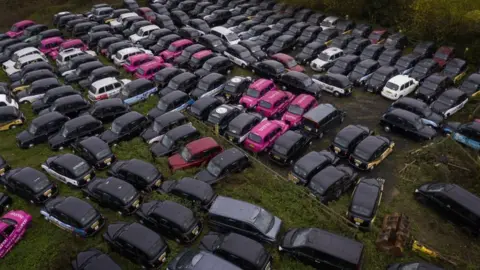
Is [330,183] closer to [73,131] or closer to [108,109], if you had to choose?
[108,109]

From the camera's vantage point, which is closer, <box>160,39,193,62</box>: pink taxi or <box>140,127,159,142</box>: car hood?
<box>140,127,159,142</box>: car hood

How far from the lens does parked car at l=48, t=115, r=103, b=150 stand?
76.2 feet

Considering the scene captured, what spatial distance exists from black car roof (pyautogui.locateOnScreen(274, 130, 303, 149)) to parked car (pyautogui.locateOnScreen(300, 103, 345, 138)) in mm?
1602

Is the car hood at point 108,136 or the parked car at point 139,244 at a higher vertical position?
the parked car at point 139,244

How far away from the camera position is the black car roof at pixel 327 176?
1898 cm

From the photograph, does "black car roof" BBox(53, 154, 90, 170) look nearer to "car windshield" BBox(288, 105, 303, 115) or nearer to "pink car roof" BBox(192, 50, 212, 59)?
"car windshield" BBox(288, 105, 303, 115)

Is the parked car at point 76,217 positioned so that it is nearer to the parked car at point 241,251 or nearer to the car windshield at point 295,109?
the parked car at point 241,251

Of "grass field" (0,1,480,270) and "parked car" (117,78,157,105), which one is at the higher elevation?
"parked car" (117,78,157,105)

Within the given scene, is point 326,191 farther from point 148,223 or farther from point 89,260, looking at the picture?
point 89,260

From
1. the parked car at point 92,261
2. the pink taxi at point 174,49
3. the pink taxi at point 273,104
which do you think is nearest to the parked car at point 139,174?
the parked car at point 92,261

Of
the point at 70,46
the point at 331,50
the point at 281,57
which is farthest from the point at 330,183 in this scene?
the point at 70,46

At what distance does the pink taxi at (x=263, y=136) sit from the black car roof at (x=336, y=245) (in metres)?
7.86

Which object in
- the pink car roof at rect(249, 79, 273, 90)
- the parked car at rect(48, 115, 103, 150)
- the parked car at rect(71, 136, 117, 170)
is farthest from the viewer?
the pink car roof at rect(249, 79, 273, 90)

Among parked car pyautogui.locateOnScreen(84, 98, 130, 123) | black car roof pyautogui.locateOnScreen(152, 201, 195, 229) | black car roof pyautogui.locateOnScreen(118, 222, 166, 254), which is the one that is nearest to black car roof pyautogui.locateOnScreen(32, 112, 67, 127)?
parked car pyautogui.locateOnScreen(84, 98, 130, 123)
